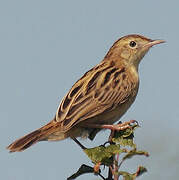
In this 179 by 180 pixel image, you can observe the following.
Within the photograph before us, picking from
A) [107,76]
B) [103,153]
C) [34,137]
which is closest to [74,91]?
[107,76]

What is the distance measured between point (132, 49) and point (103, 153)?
3.83 metres

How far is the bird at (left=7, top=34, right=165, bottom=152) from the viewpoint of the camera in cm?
503

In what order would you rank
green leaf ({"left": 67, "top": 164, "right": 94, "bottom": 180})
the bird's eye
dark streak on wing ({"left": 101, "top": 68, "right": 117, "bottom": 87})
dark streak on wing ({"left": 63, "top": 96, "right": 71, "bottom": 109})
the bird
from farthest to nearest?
the bird's eye
dark streak on wing ({"left": 101, "top": 68, "right": 117, "bottom": 87})
dark streak on wing ({"left": 63, "top": 96, "right": 71, "bottom": 109})
the bird
green leaf ({"left": 67, "top": 164, "right": 94, "bottom": 180})

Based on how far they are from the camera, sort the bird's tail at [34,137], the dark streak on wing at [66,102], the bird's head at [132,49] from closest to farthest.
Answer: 1. the bird's tail at [34,137]
2. the dark streak on wing at [66,102]
3. the bird's head at [132,49]

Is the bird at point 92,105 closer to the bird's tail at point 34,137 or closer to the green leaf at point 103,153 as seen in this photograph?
the bird's tail at point 34,137

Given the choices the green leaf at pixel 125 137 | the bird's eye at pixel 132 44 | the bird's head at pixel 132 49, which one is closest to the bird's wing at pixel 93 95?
the bird's head at pixel 132 49

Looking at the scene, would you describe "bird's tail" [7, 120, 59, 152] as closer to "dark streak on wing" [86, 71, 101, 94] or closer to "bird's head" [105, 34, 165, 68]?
"dark streak on wing" [86, 71, 101, 94]

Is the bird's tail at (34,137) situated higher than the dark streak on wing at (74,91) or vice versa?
the dark streak on wing at (74,91)

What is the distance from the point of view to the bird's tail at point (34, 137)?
4.79 m

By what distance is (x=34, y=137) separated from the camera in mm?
4941

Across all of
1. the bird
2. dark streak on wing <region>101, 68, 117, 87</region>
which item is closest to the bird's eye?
the bird

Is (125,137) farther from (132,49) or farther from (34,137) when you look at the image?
(132,49)

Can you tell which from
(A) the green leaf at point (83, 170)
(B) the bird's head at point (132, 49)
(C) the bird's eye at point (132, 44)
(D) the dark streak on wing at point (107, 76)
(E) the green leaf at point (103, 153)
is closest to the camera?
(E) the green leaf at point (103, 153)

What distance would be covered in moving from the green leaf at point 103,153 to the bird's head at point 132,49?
352 cm
